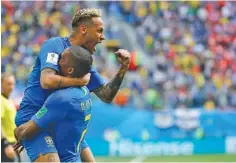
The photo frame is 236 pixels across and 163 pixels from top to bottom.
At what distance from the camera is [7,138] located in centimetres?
964

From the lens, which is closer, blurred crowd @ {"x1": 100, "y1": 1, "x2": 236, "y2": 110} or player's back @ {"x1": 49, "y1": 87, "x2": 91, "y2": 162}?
player's back @ {"x1": 49, "y1": 87, "x2": 91, "y2": 162}

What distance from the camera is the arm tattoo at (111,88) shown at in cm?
668

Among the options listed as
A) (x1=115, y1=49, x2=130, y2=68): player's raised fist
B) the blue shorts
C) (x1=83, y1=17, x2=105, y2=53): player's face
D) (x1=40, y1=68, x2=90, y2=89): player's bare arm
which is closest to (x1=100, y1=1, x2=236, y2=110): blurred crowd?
(x1=115, y1=49, x2=130, y2=68): player's raised fist

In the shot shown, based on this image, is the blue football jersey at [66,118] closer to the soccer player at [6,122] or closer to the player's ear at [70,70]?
the player's ear at [70,70]

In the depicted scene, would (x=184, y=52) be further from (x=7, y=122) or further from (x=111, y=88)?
(x=111, y=88)

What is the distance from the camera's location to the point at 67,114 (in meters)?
5.75

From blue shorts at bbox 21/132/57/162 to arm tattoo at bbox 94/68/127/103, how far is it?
A: 3.20 feet

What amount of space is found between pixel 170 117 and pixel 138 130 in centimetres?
93

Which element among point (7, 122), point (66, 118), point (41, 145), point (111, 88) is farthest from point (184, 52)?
point (66, 118)

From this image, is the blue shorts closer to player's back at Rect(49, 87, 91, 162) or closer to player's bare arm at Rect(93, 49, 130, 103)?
player's back at Rect(49, 87, 91, 162)

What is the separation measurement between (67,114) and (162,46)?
57.7 ft

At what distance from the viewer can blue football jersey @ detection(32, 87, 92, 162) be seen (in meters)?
5.71

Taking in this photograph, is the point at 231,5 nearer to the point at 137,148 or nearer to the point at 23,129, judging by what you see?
the point at 137,148

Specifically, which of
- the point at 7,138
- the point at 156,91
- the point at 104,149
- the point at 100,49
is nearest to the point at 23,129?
the point at 7,138
